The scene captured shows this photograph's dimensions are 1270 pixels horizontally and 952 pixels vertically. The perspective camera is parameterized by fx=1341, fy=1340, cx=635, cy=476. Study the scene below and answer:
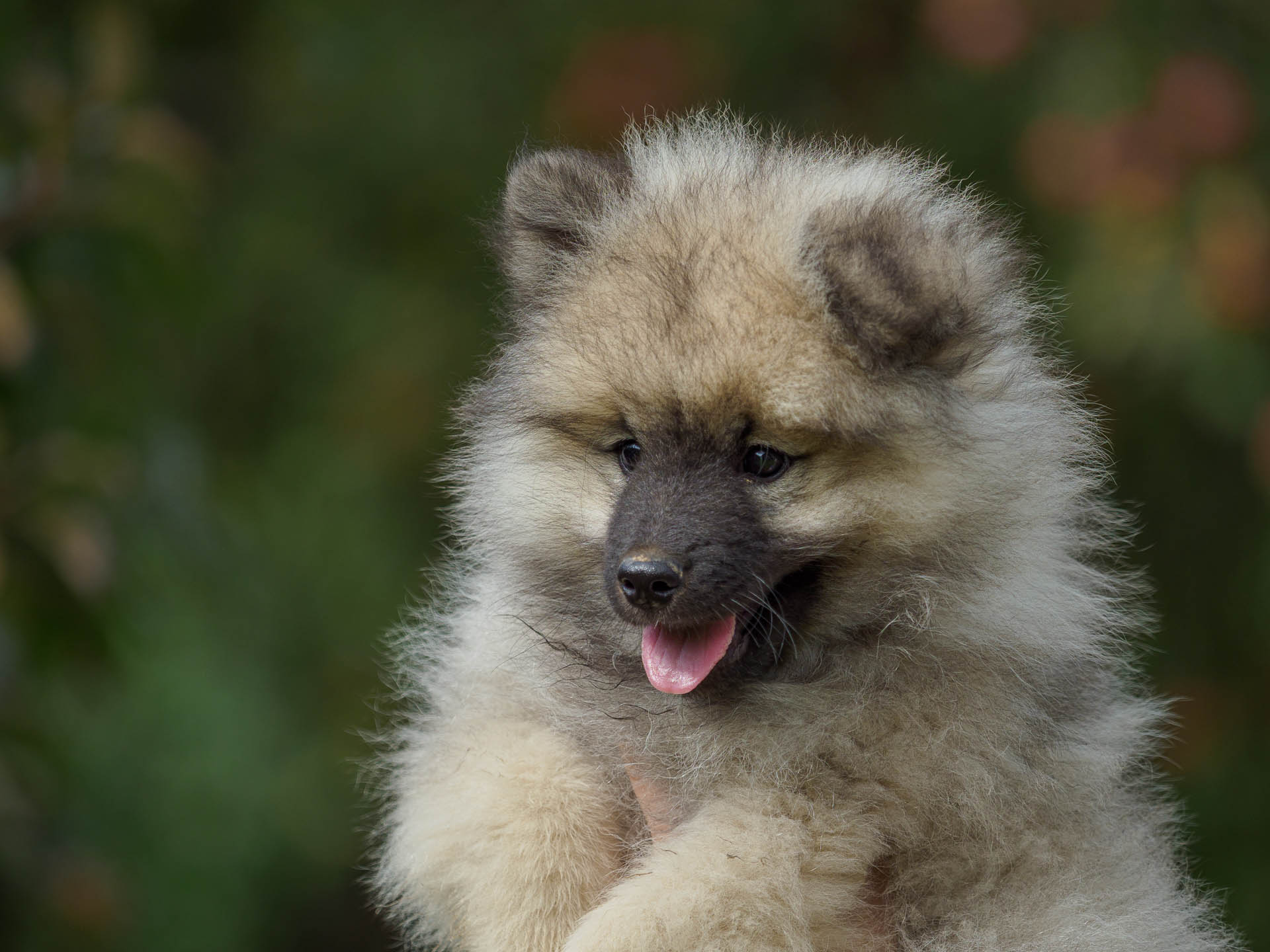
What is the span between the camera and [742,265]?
271 centimetres

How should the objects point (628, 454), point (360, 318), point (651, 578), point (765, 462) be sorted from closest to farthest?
point (651, 578), point (765, 462), point (628, 454), point (360, 318)

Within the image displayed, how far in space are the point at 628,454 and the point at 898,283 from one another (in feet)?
2.15

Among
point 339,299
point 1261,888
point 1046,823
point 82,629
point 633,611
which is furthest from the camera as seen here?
point 339,299

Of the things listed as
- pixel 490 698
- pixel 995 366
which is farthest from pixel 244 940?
pixel 995 366

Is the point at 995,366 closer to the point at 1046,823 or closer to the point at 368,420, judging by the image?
the point at 1046,823

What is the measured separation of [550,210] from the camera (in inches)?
120

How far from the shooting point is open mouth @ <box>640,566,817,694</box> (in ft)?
8.94

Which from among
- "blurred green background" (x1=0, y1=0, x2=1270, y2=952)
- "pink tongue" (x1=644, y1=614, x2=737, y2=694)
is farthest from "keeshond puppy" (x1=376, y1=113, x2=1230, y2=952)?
"blurred green background" (x1=0, y1=0, x2=1270, y2=952)

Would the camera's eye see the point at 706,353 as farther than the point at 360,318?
No

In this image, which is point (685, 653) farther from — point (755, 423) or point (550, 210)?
point (550, 210)

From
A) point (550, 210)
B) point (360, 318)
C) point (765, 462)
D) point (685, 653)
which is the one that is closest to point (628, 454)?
point (765, 462)

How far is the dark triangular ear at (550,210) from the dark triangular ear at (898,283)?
56 centimetres

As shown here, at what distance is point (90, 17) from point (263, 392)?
2.90 meters

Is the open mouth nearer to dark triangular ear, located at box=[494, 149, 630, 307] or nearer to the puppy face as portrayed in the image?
the puppy face
